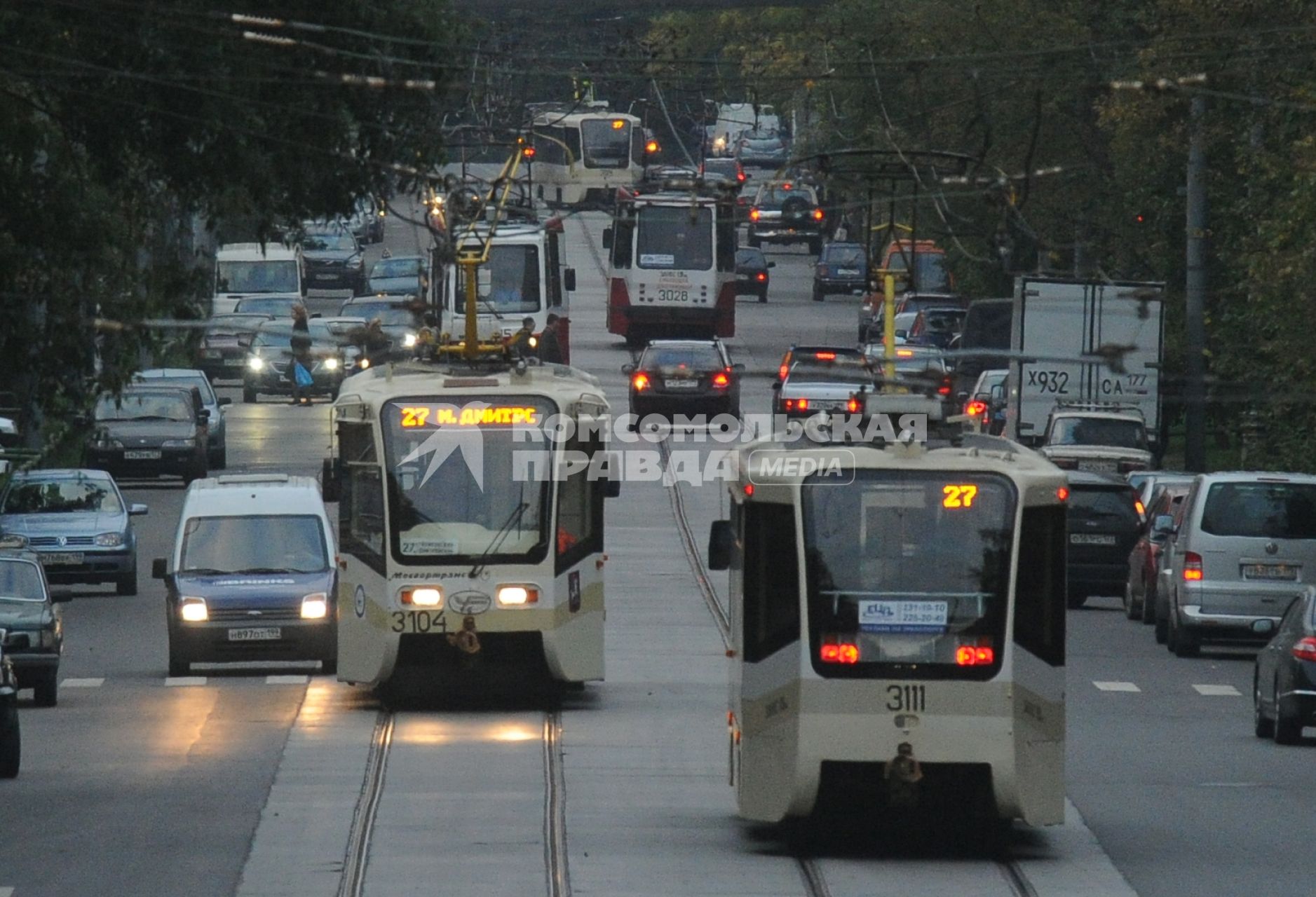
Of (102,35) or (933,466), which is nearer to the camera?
(933,466)

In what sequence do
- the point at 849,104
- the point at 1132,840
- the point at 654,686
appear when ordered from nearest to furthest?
the point at 1132,840 → the point at 654,686 → the point at 849,104

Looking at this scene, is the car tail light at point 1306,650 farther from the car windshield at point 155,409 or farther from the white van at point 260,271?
the white van at point 260,271

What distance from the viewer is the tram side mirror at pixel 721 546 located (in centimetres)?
1638

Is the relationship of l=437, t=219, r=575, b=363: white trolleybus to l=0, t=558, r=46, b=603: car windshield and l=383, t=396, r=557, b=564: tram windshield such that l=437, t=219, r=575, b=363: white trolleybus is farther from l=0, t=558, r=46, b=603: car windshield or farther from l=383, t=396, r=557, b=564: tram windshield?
l=383, t=396, r=557, b=564: tram windshield

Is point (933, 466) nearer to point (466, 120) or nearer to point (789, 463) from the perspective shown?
point (789, 463)

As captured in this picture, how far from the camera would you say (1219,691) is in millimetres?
25750

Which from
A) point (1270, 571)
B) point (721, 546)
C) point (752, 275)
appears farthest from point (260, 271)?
point (721, 546)

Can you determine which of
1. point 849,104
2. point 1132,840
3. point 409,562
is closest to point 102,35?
point 409,562

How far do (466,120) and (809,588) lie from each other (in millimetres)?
45432

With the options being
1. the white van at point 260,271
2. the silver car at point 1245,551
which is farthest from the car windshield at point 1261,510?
the white van at point 260,271

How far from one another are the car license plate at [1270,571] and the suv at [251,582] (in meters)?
9.25

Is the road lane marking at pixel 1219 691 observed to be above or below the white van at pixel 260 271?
below

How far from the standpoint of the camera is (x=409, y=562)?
21.9 meters

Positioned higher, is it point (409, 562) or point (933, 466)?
point (933, 466)
